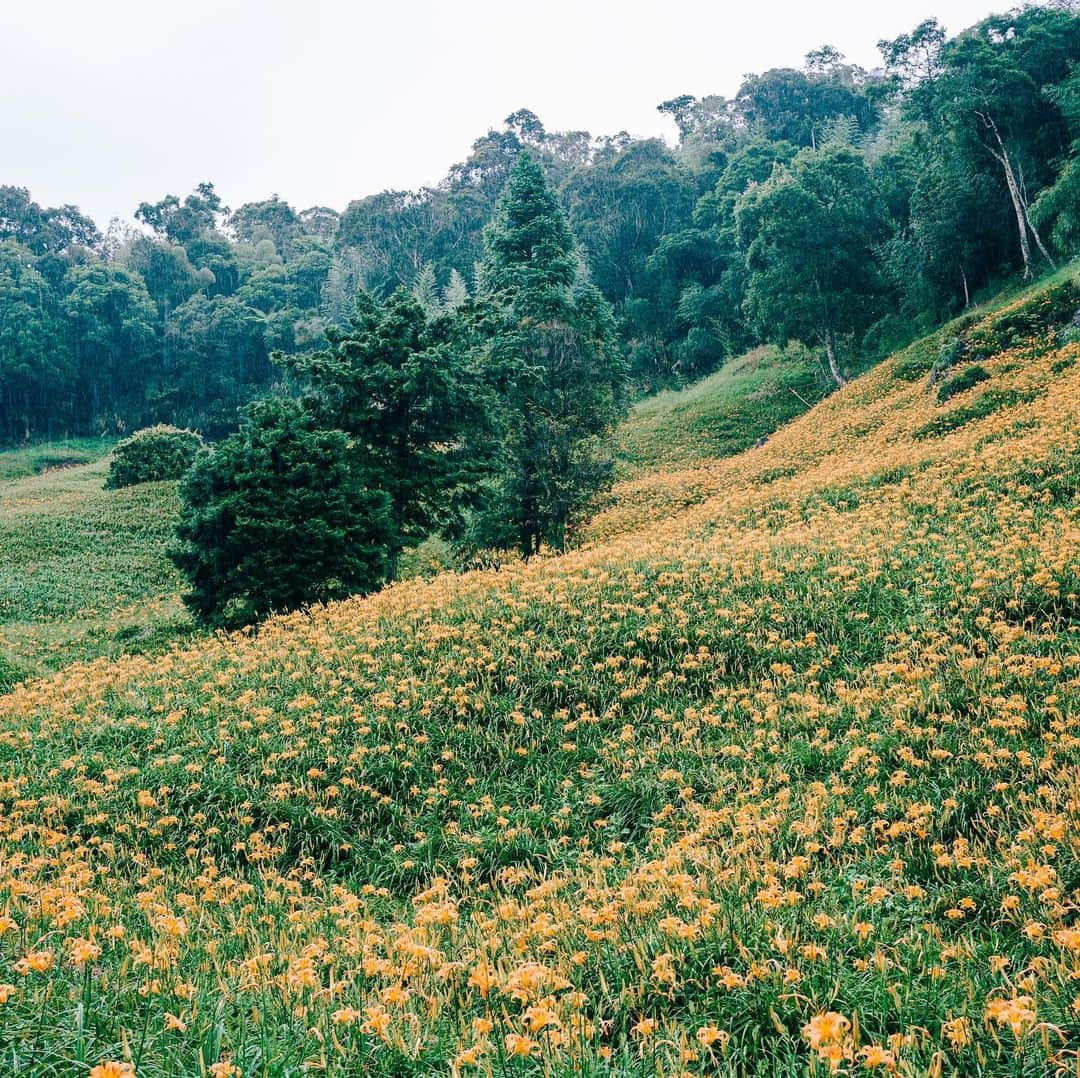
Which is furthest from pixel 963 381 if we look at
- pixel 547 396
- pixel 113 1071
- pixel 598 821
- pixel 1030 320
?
pixel 113 1071

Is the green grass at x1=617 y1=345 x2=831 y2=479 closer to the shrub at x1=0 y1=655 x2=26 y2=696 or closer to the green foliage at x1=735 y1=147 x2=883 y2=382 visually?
the green foliage at x1=735 y1=147 x2=883 y2=382

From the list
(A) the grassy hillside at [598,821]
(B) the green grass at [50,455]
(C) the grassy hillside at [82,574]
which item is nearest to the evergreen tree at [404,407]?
(A) the grassy hillside at [598,821]

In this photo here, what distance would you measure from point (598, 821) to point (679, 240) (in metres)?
46.5

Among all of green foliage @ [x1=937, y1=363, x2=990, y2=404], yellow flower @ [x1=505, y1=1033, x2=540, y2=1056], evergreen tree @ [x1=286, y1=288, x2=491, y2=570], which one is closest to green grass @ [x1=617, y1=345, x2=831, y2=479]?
green foliage @ [x1=937, y1=363, x2=990, y2=404]

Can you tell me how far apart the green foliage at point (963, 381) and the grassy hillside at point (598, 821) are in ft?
27.1

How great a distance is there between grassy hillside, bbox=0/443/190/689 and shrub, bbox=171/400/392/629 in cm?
178

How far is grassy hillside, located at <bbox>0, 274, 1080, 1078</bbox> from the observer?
2.60 m

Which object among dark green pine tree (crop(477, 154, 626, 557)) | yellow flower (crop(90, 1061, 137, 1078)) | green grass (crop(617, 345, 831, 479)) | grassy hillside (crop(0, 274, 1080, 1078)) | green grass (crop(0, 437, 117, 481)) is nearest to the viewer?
yellow flower (crop(90, 1061, 137, 1078))

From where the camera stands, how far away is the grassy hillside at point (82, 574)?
14.1 meters

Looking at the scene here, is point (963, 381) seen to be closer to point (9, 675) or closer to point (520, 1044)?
point (520, 1044)

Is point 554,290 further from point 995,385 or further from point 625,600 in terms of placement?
point 625,600

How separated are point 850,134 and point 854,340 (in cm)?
2045

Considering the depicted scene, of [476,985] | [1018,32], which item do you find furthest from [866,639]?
[1018,32]

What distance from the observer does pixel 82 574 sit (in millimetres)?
21250
